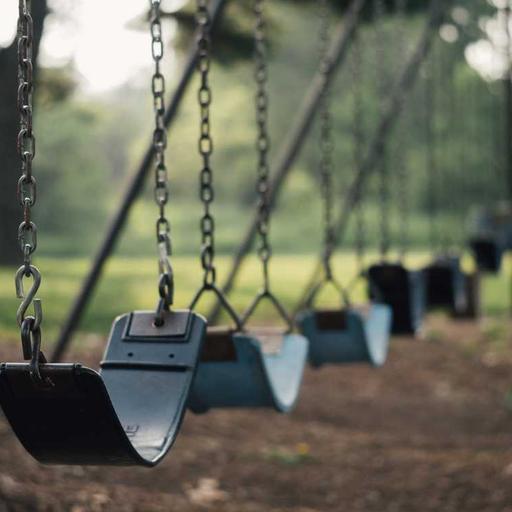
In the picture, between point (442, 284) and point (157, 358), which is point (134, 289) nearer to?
point (442, 284)

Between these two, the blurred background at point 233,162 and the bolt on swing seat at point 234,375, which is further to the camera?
the blurred background at point 233,162

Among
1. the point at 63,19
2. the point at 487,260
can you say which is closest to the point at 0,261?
the point at 63,19

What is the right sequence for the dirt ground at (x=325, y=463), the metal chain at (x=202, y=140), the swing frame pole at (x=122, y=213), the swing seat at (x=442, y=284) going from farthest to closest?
the swing seat at (x=442, y=284) → the swing frame pole at (x=122, y=213) → the dirt ground at (x=325, y=463) → the metal chain at (x=202, y=140)

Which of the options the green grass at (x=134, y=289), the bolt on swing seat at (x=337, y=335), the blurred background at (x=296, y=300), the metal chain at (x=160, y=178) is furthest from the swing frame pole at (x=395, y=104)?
the green grass at (x=134, y=289)

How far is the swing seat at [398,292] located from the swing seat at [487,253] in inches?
105

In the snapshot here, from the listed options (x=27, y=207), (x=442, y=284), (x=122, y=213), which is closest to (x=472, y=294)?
(x=442, y=284)

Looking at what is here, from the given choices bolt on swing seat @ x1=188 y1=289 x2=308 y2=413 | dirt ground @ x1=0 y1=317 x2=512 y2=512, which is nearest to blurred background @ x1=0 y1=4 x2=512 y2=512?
dirt ground @ x1=0 y1=317 x2=512 y2=512

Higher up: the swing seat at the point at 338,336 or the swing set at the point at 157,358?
the swing set at the point at 157,358

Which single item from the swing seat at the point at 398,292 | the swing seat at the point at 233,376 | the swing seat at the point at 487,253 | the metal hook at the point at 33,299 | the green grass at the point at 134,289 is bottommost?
the green grass at the point at 134,289

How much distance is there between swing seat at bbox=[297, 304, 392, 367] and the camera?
137 inches

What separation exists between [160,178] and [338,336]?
144 cm

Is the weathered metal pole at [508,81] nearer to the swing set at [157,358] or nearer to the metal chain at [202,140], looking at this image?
the swing set at [157,358]

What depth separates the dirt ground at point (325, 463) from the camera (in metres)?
4.09

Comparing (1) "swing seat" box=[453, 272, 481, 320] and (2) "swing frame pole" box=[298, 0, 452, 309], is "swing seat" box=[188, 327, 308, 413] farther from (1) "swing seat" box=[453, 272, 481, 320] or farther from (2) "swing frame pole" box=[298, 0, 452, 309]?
(1) "swing seat" box=[453, 272, 481, 320]
